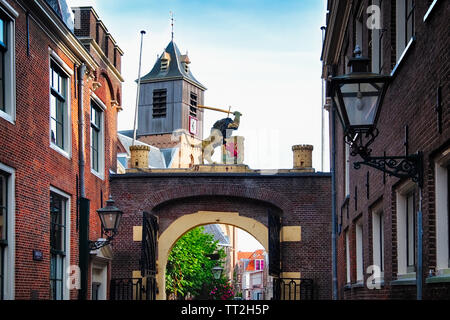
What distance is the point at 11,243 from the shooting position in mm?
11031

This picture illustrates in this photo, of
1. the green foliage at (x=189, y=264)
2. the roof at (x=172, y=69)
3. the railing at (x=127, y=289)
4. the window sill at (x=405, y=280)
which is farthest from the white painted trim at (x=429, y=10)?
the roof at (x=172, y=69)

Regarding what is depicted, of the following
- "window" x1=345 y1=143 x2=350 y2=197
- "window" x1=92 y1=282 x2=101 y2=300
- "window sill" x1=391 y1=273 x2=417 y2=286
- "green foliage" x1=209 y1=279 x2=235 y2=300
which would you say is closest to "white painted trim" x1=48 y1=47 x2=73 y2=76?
"window" x1=92 y1=282 x2=101 y2=300

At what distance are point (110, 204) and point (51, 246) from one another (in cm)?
136

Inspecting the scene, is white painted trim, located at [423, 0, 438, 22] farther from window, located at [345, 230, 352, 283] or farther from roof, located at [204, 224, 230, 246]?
roof, located at [204, 224, 230, 246]

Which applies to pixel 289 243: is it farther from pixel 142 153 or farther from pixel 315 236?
pixel 142 153

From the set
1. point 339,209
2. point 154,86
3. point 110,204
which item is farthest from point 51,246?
point 154,86

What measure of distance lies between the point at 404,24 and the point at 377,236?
11.7 ft

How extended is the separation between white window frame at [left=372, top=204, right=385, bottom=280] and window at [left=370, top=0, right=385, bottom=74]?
199cm

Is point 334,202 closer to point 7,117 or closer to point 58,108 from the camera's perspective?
point 58,108

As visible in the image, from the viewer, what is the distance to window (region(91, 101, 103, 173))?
17.1 m

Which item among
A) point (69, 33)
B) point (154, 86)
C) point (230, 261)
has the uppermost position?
point (154, 86)

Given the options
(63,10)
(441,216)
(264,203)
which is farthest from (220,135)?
(441,216)

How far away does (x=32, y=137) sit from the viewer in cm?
1202

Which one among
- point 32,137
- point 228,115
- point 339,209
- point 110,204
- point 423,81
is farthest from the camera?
point 228,115
